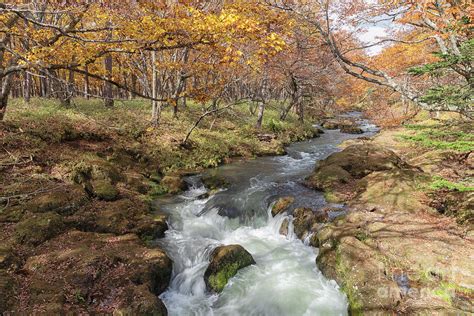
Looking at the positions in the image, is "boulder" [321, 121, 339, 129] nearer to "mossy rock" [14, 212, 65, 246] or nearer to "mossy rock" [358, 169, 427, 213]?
"mossy rock" [358, 169, 427, 213]

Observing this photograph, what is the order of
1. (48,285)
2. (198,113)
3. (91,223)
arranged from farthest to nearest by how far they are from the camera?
1. (198,113)
2. (91,223)
3. (48,285)

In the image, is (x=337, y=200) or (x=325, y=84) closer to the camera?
(x=337, y=200)

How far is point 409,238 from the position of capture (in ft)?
26.0

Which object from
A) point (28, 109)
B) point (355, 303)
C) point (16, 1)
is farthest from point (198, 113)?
point (355, 303)

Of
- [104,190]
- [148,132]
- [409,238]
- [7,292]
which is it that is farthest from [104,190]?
[409,238]

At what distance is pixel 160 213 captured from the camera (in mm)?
11320

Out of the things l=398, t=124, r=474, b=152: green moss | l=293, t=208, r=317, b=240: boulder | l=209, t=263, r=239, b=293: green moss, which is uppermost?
l=398, t=124, r=474, b=152: green moss

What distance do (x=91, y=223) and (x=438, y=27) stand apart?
1213cm

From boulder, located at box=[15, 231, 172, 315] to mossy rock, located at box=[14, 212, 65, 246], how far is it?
0.29 metres

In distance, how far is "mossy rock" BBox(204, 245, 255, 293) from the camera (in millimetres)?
7906

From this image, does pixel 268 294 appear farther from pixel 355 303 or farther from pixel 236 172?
pixel 236 172

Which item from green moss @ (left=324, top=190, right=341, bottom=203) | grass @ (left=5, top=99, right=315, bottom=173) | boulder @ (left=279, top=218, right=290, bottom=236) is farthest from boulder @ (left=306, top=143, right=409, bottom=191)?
grass @ (left=5, top=99, right=315, bottom=173)

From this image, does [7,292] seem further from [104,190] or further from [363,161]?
[363,161]

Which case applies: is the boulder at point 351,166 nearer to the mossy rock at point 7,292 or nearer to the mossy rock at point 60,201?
the mossy rock at point 60,201
